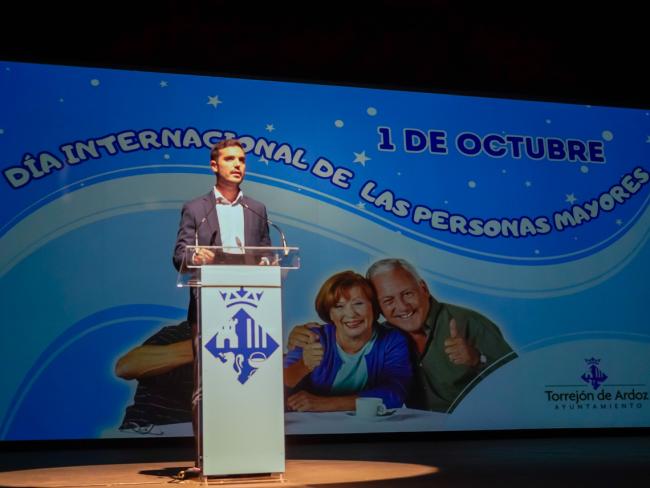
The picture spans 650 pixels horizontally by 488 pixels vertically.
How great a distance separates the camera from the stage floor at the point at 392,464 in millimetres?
2928

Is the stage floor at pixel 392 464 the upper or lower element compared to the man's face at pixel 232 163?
lower

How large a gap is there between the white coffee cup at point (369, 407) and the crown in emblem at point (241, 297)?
2.26 m

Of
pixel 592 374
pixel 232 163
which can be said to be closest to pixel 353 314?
pixel 592 374

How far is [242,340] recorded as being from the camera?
2.83 m

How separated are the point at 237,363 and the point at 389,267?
242cm

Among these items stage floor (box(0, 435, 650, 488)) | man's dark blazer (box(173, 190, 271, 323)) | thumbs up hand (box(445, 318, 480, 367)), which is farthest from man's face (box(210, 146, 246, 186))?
thumbs up hand (box(445, 318, 480, 367))

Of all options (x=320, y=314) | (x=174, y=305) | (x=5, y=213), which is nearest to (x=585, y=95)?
(x=320, y=314)

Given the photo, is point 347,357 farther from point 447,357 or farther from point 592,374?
point 592,374

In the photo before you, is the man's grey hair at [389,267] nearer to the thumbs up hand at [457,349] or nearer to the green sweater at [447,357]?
the green sweater at [447,357]

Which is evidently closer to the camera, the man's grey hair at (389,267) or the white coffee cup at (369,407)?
the white coffee cup at (369,407)

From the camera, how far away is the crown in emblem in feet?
9.29

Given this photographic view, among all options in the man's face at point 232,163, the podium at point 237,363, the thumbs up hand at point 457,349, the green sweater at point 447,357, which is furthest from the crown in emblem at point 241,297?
the thumbs up hand at point 457,349

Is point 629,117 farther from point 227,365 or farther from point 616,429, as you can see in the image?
point 227,365

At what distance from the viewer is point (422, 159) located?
5.31 m
